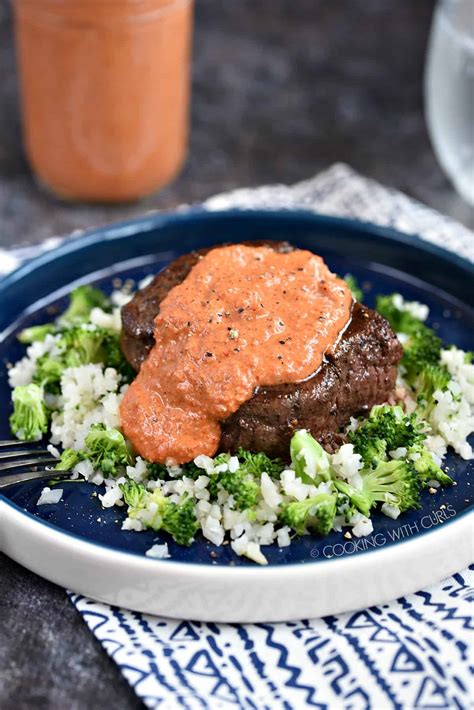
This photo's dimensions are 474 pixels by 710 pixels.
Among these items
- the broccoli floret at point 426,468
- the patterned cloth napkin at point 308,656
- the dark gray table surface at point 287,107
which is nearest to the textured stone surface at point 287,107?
the dark gray table surface at point 287,107

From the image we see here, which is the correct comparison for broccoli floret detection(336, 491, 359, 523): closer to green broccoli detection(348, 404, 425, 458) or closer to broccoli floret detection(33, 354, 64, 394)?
green broccoli detection(348, 404, 425, 458)

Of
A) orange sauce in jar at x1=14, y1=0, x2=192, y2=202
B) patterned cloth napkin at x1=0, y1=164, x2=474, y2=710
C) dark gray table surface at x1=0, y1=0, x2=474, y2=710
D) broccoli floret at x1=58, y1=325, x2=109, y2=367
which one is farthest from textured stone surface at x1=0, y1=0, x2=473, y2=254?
patterned cloth napkin at x1=0, y1=164, x2=474, y2=710

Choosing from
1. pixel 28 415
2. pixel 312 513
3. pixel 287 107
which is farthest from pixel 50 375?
pixel 287 107

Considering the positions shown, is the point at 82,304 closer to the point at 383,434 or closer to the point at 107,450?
the point at 107,450

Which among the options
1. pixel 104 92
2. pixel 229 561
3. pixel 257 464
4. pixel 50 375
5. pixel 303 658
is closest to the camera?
pixel 303 658

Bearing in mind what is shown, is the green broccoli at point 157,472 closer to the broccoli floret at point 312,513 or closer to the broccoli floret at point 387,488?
the broccoli floret at point 312,513
